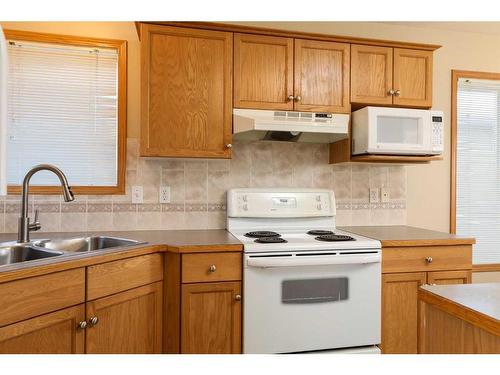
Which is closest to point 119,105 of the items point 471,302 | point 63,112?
point 63,112

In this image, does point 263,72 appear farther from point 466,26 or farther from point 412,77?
point 466,26

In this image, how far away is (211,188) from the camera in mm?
2512

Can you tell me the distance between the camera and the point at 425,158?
2480 mm

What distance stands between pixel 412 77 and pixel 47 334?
2.51 meters

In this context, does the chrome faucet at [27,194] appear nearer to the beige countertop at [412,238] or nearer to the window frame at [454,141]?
the beige countertop at [412,238]

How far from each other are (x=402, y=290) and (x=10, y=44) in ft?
8.99

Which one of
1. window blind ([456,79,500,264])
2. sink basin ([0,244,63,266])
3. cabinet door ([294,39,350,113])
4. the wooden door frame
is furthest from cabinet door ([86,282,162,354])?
window blind ([456,79,500,264])

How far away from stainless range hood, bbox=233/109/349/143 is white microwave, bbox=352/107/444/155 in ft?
0.36

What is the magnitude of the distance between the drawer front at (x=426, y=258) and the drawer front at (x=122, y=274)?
1267 millimetres

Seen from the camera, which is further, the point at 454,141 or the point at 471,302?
the point at 454,141

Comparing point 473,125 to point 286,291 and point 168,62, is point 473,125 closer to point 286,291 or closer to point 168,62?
point 286,291

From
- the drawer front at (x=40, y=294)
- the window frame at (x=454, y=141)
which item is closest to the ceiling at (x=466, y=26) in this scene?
the window frame at (x=454, y=141)

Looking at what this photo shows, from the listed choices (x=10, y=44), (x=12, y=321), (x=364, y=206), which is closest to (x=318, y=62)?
(x=364, y=206)

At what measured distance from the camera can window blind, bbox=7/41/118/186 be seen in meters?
2.24
